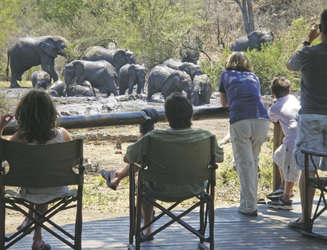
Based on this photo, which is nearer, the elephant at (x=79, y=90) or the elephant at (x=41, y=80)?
the elephant at (x=79, y=90)

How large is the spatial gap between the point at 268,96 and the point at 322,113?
15.3 metres

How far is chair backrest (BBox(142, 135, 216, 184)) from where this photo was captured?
9.28 feet

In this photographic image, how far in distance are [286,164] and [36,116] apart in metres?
2.07

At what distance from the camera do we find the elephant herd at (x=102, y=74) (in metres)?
18.7

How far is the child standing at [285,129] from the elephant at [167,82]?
47.4 feet

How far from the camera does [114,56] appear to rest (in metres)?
23.7

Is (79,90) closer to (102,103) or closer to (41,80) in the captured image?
(41,80)

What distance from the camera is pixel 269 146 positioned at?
845 centimetres

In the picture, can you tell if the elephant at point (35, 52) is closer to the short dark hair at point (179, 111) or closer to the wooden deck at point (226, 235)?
the wooden deck at point (226, 235)

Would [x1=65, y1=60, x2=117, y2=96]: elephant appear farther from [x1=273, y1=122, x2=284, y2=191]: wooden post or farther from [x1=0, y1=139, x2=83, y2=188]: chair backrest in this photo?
[x1=0, y1=139, x2=83, y2=188]: chair backrest

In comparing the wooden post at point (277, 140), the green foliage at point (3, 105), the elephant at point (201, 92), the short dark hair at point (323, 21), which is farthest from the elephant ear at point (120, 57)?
the short dark hair at point (323, 21)

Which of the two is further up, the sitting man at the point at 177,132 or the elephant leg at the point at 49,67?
the elephant leg at the point at 49,67

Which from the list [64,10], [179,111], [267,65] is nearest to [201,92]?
[267,65]

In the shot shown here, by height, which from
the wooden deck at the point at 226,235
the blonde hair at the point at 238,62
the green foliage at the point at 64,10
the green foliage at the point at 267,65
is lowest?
the wooden deck at the point at 226,235
